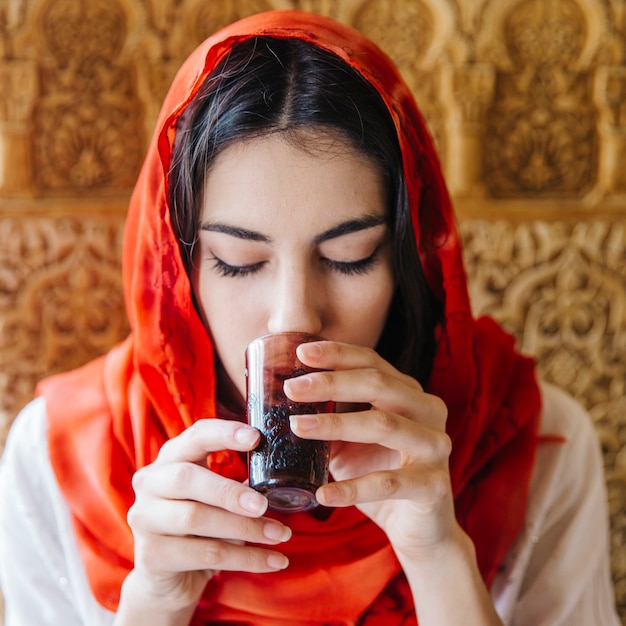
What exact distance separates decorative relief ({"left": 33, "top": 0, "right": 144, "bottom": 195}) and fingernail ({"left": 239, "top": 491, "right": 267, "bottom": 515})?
3.30ft

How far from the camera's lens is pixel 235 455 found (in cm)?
105

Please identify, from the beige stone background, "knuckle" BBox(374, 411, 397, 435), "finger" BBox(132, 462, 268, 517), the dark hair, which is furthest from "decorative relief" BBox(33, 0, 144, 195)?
"knuckle" BBox(374, 411, 397, 435)

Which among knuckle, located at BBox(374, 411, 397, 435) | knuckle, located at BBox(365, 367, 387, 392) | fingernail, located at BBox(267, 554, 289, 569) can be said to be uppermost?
knuckle, located at BBox(365, 367, 387, 392)

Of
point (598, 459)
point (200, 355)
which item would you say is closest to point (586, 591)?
point (598, 459)

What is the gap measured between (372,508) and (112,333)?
0.83 m

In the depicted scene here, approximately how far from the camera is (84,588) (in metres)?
1.17

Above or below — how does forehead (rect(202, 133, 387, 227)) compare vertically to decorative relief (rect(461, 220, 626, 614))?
above

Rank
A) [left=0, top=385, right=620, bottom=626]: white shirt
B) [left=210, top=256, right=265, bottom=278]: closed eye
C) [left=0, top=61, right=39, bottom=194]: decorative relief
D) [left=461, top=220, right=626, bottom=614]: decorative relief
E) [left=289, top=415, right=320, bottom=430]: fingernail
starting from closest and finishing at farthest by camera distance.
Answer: [left=289, top=415, right=320, bottom=430]: fingernail < [left=210, top=256, right=265, bottom=278]: closed eye < [left=0, top=385, right=620, bottom=626]: white shirt < [left=0, top=61, right=39, bottom=194]: decorative relief < [left=461, top=220, right=626, bottom=614]: decorative relief

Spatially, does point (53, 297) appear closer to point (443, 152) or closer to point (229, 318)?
point (229, 318)

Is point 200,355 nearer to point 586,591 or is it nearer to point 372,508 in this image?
point 372,508

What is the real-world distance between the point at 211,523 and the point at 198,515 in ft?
0.06

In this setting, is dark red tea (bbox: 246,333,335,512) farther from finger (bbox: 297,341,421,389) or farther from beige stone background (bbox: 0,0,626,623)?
beige stone background (bbox: 0,0,626,623)

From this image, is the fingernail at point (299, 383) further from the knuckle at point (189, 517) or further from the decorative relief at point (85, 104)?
the decorative relief at point (85, 104)

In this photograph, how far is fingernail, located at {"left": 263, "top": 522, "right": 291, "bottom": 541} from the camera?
2.65ft
